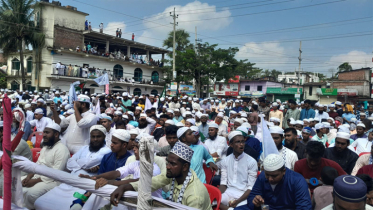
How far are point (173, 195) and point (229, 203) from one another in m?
1.62

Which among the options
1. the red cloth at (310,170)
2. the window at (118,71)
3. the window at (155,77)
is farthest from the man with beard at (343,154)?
the window at (155,77)

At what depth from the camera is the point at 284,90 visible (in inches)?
1652

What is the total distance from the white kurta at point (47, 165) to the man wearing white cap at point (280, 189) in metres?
2.79

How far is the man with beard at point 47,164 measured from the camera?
4.08 meters

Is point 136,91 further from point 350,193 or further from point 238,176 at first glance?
point 350,193

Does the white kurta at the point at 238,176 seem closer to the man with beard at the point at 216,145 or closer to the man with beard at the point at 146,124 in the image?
the man with beard at the point at 216,145

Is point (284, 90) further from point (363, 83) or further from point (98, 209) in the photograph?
point (98, 209)

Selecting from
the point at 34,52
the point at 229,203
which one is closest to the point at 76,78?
the point at 34,52

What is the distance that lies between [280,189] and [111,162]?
228 centimetres

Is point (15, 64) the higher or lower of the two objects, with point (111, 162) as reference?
higher

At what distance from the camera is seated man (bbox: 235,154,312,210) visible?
10.0ft

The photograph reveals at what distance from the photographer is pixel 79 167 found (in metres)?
4.36

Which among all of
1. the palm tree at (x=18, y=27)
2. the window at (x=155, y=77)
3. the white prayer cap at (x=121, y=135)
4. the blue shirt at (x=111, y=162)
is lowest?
the blue shirt at (x=111, y=162)

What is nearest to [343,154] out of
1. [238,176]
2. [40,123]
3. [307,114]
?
[238,176]
